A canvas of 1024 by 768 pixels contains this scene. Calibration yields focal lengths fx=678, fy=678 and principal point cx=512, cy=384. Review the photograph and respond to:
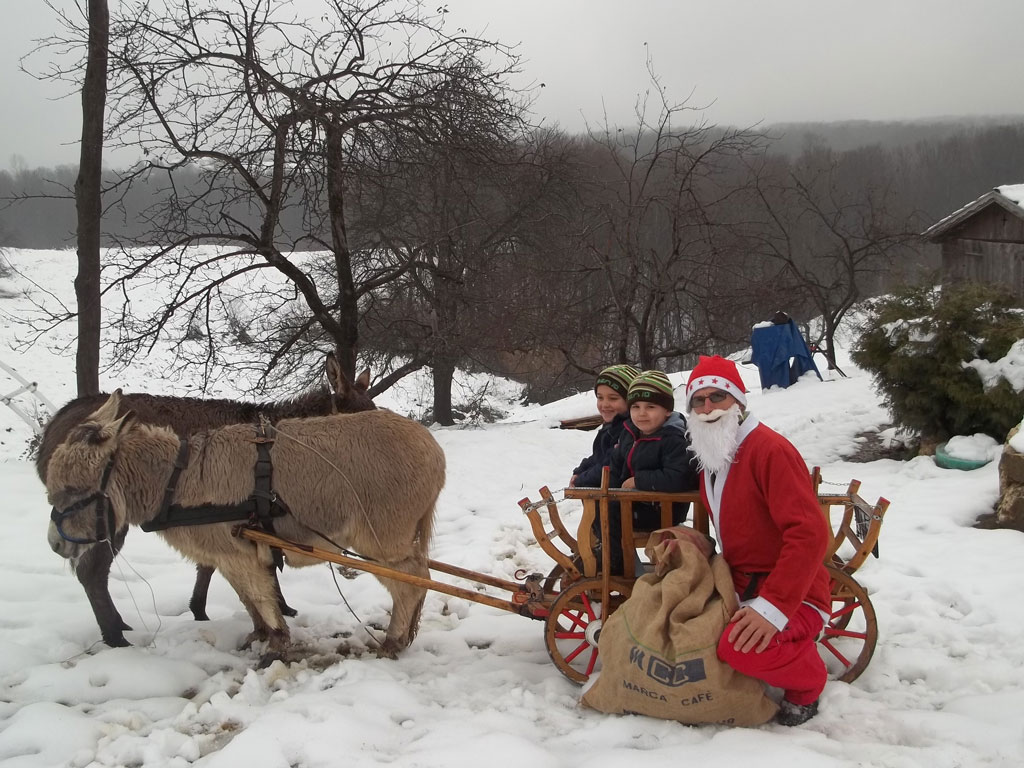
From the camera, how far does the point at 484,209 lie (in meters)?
13.4

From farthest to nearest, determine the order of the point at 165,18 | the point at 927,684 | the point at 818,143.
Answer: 1. the point at 818,143
2. the point at 165,18
3. the point at 927,684

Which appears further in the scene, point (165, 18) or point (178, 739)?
point (165, 18)

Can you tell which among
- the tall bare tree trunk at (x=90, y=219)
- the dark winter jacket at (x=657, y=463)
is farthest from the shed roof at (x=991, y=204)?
the tall bare tree trunk at (x=90, y=219)

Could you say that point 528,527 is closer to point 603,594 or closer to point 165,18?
point 603,594

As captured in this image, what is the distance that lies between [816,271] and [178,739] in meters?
23.6

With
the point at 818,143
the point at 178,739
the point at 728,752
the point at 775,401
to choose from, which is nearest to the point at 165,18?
the point at 178,739

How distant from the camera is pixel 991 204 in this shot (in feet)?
58.4

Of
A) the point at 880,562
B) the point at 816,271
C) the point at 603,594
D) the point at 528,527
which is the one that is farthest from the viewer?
the point at 816,271

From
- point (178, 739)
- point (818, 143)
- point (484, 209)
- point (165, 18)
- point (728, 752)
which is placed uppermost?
point (818, 143)

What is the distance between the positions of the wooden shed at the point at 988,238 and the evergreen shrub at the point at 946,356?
10659mm

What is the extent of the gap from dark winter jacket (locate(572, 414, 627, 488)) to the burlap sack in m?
1.00

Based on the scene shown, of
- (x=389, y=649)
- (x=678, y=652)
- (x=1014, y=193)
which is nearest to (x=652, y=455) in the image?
(x=678, y=652)

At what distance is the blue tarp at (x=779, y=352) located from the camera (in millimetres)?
14820

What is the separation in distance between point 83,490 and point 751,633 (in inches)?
141
